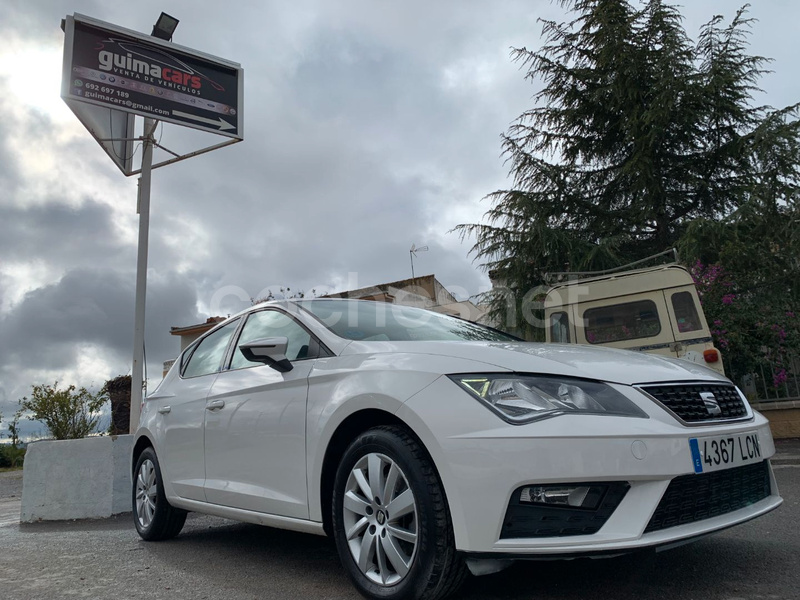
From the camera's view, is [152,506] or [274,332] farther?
[152,506]

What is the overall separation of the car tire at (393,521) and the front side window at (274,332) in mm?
812

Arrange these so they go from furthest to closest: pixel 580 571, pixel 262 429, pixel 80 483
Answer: pixel 80 483
pixel 262 429
pixel 580 571

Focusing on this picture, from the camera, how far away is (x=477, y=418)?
2.40 metres

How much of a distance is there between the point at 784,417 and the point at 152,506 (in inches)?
357

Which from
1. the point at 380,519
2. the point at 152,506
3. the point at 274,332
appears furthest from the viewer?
the point at 152,506

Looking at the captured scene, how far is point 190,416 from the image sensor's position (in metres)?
4.25

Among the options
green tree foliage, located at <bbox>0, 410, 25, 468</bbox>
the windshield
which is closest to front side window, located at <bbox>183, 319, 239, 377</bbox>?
the windshield

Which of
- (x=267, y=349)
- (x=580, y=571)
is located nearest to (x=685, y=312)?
(x=580, y=571)

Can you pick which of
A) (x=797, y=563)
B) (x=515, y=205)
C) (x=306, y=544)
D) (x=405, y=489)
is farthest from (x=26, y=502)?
(x=515, y=205)

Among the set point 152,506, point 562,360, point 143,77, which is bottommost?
point 152,506

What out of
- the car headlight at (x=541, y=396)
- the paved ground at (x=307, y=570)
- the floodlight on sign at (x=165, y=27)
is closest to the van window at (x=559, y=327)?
the paved ground at (x=307, y=570)

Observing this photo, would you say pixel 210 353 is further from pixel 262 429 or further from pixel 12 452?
Result: pixel 12 452

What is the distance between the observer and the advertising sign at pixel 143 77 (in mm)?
8266

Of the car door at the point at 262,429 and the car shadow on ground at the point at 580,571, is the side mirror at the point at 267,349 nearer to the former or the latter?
the car door at the point at 262,429
